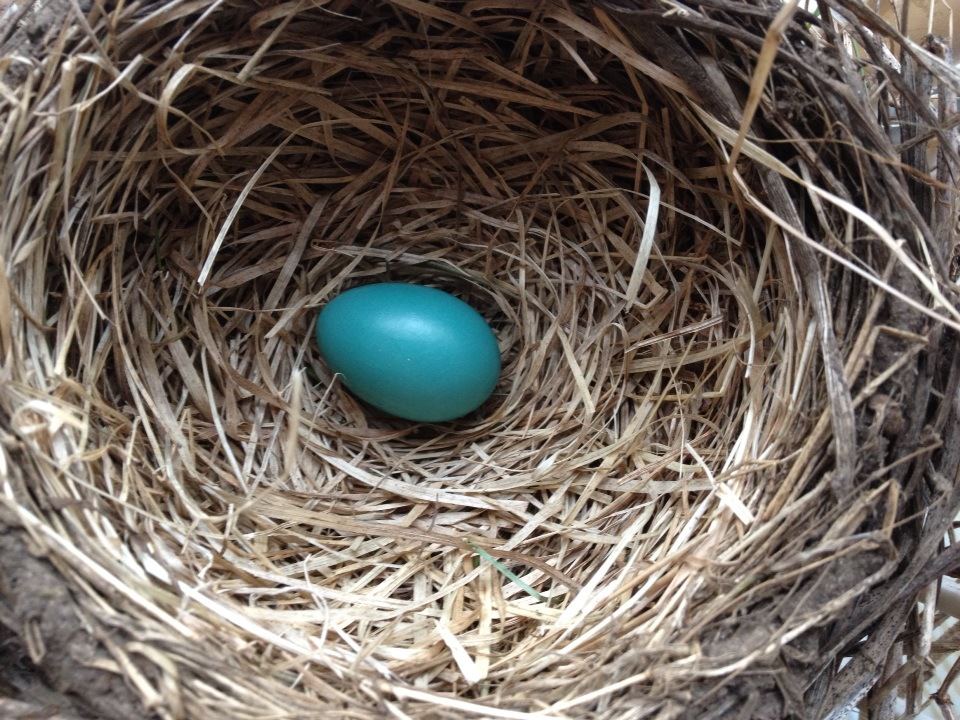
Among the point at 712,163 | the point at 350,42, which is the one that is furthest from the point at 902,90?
the point at 350,42

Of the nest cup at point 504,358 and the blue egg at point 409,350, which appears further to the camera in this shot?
the blue egg at point 409,350

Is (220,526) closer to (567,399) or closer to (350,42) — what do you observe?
(567,399)

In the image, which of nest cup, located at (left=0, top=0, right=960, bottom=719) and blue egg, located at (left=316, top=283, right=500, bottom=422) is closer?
nest cup, located at (left=0, top=0, right=960, bottom=719)

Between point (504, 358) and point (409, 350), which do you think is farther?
point (504, 358)
